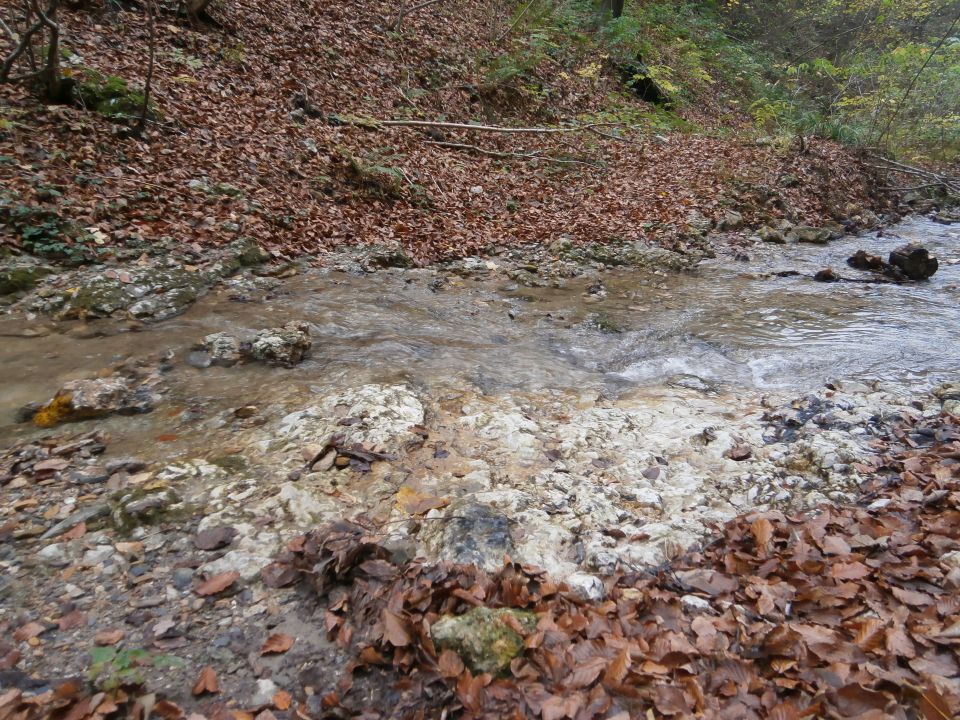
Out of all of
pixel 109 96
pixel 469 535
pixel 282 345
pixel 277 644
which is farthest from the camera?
pixel 109 96

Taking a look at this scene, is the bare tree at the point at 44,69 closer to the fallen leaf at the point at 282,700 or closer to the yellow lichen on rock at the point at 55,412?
the yellow lichen on rock at the point at 55,412

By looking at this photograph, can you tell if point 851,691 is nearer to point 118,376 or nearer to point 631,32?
point 118,376

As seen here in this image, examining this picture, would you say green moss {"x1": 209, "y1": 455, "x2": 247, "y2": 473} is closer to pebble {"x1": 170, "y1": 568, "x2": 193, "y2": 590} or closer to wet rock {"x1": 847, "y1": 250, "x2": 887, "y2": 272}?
pebble {"x1": 170, "y1": 568, "x2": 193, "y2": 590}

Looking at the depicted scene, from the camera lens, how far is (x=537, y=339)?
639 centimetres

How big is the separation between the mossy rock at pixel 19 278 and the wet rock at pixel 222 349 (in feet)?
6.77

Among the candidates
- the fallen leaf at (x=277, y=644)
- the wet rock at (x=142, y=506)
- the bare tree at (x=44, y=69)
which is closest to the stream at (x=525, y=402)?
the wet rock at (x=142, y=506)

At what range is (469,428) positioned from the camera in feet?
14.2

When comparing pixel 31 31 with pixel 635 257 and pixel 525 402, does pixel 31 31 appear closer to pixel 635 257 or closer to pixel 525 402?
pixel 525 402

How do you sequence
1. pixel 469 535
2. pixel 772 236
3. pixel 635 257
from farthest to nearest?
pixel 772 236 < pixel 635 257 < pixel 469 535

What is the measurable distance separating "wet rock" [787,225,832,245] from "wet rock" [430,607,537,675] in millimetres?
10785

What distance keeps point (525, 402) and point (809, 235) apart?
897cm

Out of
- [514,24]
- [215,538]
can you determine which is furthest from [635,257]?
[514,24]

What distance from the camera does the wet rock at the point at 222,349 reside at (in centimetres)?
504

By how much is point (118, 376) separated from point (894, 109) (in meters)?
19.4
